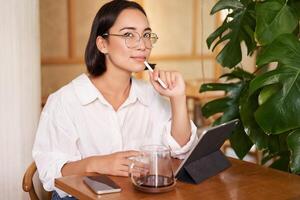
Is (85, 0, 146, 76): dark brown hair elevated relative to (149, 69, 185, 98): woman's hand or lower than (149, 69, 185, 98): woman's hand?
elevated

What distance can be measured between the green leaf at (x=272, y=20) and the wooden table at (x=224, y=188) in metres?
0.53

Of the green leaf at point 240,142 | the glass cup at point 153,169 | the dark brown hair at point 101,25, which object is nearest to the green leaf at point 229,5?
the dark brown hair at point 101,25

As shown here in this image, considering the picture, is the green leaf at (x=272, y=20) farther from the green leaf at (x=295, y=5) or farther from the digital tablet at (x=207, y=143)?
the digital tablet at (x=207, y=143)

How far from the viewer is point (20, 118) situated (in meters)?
2.12

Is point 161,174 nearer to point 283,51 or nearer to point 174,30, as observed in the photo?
point 283,51

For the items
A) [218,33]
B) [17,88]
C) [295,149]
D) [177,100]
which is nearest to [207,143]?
[177,100]

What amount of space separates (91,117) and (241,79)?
2.69ft

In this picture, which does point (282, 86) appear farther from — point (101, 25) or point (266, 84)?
point (101, 25)

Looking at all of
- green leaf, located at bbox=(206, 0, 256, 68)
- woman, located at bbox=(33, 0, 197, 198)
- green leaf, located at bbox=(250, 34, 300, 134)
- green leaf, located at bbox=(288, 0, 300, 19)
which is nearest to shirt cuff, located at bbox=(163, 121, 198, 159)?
woman, located at bbox=(33, 0, 197, 198)

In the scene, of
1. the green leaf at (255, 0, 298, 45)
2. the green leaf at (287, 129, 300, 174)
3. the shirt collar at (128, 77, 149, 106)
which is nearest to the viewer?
the green leaf at (287, 129, 300, 174)

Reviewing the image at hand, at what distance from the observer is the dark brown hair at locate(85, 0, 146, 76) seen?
5.57ft

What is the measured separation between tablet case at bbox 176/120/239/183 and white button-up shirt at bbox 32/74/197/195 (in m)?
0.19

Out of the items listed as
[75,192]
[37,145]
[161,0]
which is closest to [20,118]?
[37,145]

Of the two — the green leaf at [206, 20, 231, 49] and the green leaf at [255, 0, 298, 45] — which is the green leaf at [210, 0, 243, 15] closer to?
the green leaf at [206, 20, 231, 49]
